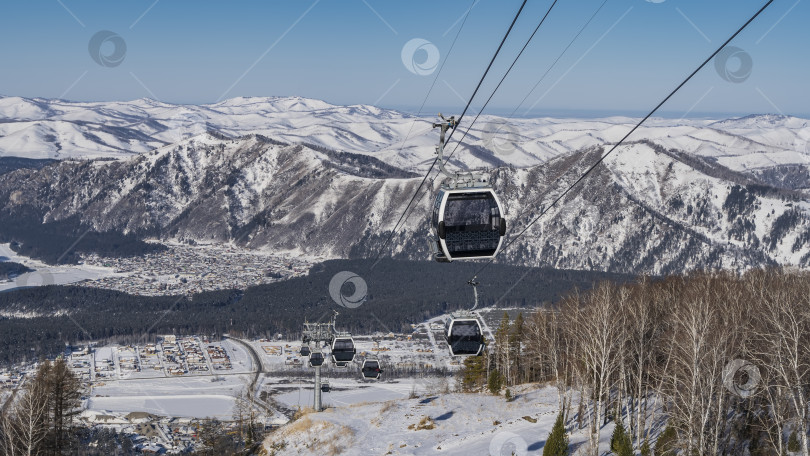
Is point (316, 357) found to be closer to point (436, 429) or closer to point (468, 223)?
point (436, 429)

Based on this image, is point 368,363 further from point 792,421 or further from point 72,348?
point 72,348

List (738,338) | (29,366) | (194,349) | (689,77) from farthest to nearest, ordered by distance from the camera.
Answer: (194,349)
(29,366)
(738,338)
(689,77)

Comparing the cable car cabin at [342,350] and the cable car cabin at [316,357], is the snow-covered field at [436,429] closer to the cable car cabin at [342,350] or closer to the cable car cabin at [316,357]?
the cable car cabin at [316,357]

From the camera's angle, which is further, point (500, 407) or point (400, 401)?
point (400, 401)

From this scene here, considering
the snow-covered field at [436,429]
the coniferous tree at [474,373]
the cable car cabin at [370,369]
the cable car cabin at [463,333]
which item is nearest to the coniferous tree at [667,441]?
the snow-covered field at [436,429]

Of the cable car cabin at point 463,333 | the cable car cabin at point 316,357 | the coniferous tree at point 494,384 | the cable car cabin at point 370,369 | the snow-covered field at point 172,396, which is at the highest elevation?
the cable car cabin at point 463,333

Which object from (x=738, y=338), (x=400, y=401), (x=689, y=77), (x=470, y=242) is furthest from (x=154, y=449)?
(x=689, y=77)
